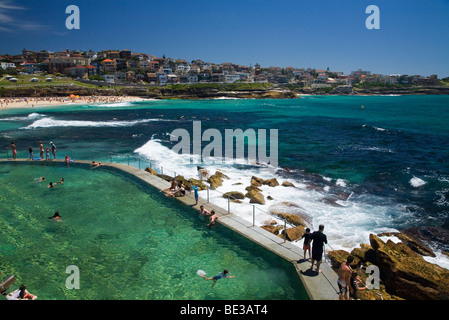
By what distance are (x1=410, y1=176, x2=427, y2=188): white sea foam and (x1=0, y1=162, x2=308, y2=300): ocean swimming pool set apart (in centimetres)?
1628

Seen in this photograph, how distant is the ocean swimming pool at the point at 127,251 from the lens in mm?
8195

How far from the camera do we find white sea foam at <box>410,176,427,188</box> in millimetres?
20466

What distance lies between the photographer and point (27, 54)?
184750 mm

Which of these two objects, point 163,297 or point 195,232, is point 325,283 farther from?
point 195,232

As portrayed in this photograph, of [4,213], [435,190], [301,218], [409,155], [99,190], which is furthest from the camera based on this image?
[409,155]

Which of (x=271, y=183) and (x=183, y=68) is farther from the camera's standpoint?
(x=183, y=68)

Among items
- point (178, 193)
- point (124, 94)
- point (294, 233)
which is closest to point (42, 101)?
point (124, 94)

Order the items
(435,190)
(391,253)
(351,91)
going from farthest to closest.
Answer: (351,91) → (435,190) → (391,253)

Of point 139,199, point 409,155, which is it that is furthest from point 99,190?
point 409,155

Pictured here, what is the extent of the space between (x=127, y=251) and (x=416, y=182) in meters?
20.4

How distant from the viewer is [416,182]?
21047 mm

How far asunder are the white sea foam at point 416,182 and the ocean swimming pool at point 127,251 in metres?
16.3

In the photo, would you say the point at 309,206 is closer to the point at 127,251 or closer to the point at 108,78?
the point at 127,251

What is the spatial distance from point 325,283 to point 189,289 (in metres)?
3.74
